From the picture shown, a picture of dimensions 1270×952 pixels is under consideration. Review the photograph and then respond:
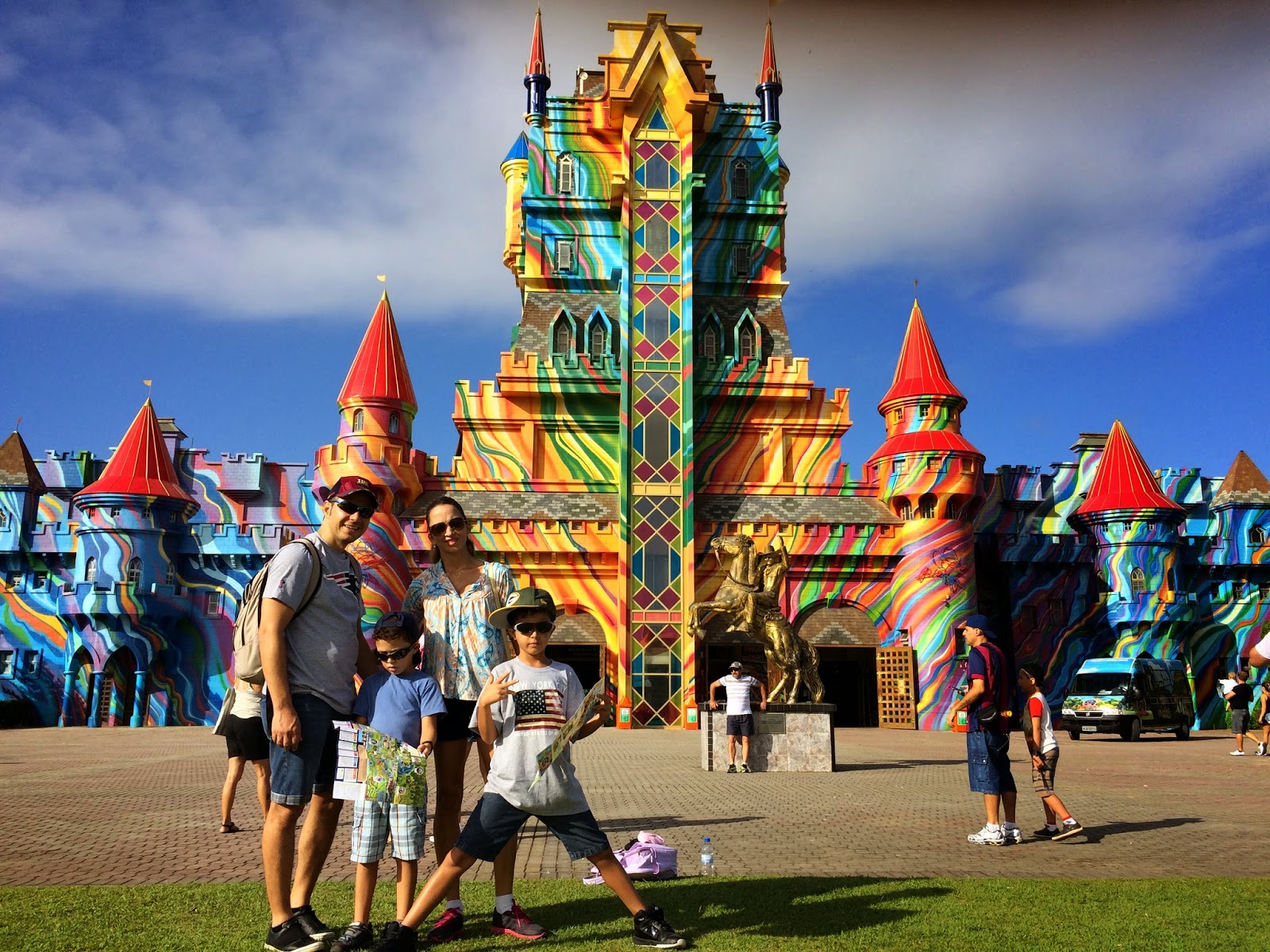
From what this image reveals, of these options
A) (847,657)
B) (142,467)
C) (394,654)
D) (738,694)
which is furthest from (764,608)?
(142,467)

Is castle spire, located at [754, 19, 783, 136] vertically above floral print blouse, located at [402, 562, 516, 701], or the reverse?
castle spire, located at [754, 19, 783, 136]

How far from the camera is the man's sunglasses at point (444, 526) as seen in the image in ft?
21.2

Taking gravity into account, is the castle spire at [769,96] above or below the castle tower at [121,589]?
above

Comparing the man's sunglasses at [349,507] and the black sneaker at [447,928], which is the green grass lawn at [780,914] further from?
the man's sunglasses at [349,507]

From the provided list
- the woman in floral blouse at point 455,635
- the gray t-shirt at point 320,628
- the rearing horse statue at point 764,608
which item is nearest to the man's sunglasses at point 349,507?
the gray t-shirt at point 320,628

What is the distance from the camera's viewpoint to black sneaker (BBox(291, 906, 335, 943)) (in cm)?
527

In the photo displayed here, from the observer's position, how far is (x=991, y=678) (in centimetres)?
915

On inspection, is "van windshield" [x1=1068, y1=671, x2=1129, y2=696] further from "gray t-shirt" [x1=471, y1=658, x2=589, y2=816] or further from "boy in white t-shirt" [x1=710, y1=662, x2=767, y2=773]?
"gray t-shirt" [x1=471, y1=658, x2=589, y2=816]

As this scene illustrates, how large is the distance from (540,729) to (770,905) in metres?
1.95

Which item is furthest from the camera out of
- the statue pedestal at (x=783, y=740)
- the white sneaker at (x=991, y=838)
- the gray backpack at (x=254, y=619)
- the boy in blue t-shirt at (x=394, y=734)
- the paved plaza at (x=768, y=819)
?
the statue pedestal at (x=783, y=740)

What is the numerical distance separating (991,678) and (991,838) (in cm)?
130

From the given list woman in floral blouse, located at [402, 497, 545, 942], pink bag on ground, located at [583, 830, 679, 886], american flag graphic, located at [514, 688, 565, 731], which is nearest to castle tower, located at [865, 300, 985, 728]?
pink bag on ground, located at [583, 830, 679, 886]

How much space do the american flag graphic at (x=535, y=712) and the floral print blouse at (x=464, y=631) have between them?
733 millimetres

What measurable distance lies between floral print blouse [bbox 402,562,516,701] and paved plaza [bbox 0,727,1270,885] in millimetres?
2100
